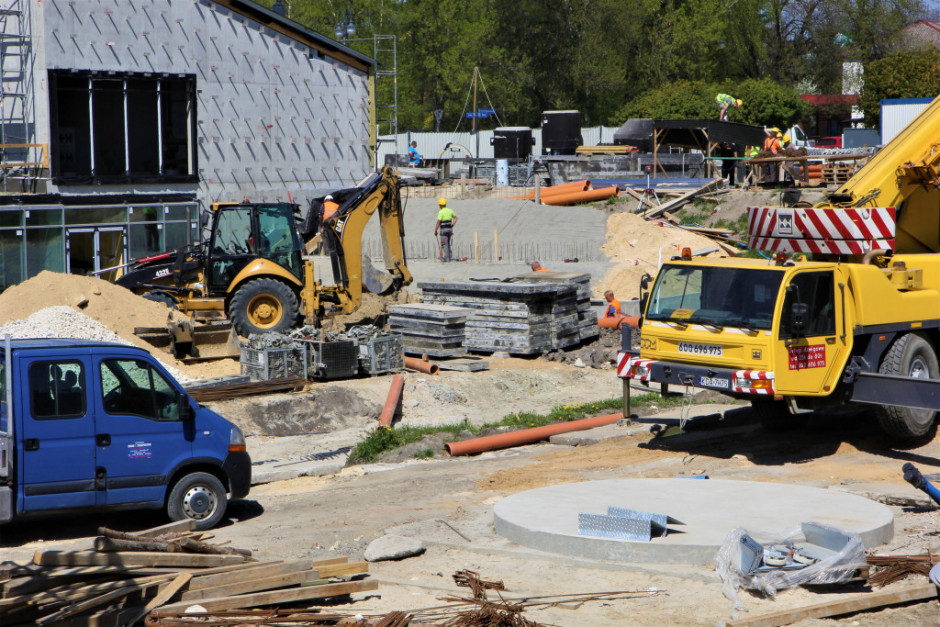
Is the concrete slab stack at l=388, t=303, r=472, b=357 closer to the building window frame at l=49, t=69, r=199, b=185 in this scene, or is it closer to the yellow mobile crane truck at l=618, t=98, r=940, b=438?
the yellow mobile crane truck at l=618, t=98, r=940, b=438

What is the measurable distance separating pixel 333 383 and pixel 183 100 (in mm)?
18685

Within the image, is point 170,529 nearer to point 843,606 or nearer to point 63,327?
point 843,606

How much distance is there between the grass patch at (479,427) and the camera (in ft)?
45.1

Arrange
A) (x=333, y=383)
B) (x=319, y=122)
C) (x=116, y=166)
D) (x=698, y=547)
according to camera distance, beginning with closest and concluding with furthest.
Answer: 1. (x=698, y=547)
2. (x=333, y=383)
3. (x=116, y=166)
4. (x=319, y=122)

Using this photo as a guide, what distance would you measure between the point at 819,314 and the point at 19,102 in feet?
81.0

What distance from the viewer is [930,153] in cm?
1380

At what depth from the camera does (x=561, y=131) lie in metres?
43.4

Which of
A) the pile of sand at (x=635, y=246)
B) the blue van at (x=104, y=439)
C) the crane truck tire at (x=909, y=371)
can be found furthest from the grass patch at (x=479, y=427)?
the pile of sand at (x=635, y=246)

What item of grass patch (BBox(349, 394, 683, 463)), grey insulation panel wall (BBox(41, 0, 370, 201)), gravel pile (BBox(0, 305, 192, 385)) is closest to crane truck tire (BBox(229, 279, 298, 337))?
gravel pile (BBox(0, 305, 192, 385))

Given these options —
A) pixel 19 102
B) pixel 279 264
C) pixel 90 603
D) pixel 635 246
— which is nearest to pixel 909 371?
pixel 90 603

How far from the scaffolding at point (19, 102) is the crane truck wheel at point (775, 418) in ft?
72.8

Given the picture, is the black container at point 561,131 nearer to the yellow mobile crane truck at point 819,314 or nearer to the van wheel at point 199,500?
the yellow mobile crane truck at point 819,314

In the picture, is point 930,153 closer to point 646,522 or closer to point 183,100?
point 646,522

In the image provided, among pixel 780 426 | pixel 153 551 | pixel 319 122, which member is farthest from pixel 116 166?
pixel 153 551
